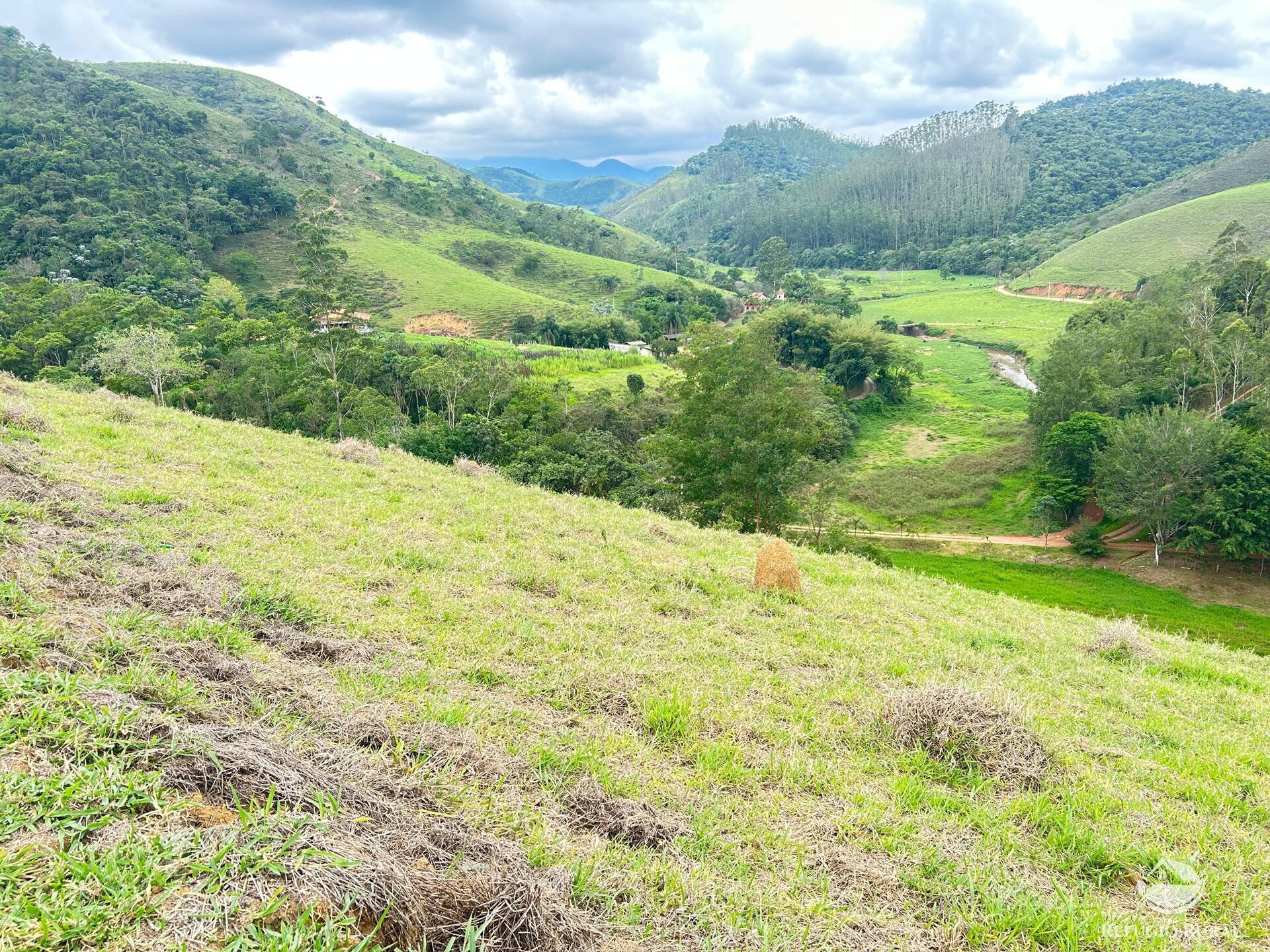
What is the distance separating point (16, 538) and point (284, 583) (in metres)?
2.05

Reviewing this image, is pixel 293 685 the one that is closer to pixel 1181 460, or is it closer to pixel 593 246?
pixel 1181 460

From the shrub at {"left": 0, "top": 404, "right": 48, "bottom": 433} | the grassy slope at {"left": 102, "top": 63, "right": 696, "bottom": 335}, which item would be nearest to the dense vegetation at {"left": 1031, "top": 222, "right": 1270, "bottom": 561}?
the shrub at {"left": 0, "top": 404, "right": 48, "bottom": 433}

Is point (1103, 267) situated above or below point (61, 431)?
above

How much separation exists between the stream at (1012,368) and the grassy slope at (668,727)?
57167mm

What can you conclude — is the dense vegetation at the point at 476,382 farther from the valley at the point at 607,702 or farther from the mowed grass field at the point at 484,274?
the mowed grass field at the point at 484,274

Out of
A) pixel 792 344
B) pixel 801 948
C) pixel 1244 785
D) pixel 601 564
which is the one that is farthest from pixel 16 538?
pixel 792 344

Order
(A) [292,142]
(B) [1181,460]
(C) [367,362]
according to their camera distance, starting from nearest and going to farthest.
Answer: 1. (B) [1181,460]
2. (C) [367,362]
3. (A) [292,142]

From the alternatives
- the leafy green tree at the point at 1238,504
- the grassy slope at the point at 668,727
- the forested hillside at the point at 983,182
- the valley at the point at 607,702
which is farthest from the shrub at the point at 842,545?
the forested hillside at the point at 983,182

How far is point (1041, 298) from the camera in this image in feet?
295

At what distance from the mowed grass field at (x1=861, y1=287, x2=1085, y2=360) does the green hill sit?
3539cm

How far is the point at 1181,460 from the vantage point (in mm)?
29078

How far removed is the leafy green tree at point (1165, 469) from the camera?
95.2 feet

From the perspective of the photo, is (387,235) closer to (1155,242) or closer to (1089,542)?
(1089,542)

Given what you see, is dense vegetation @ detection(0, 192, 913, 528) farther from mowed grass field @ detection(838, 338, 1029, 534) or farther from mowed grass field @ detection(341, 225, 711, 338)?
mowed grass field @ detection(341, 225, 711, 338)
